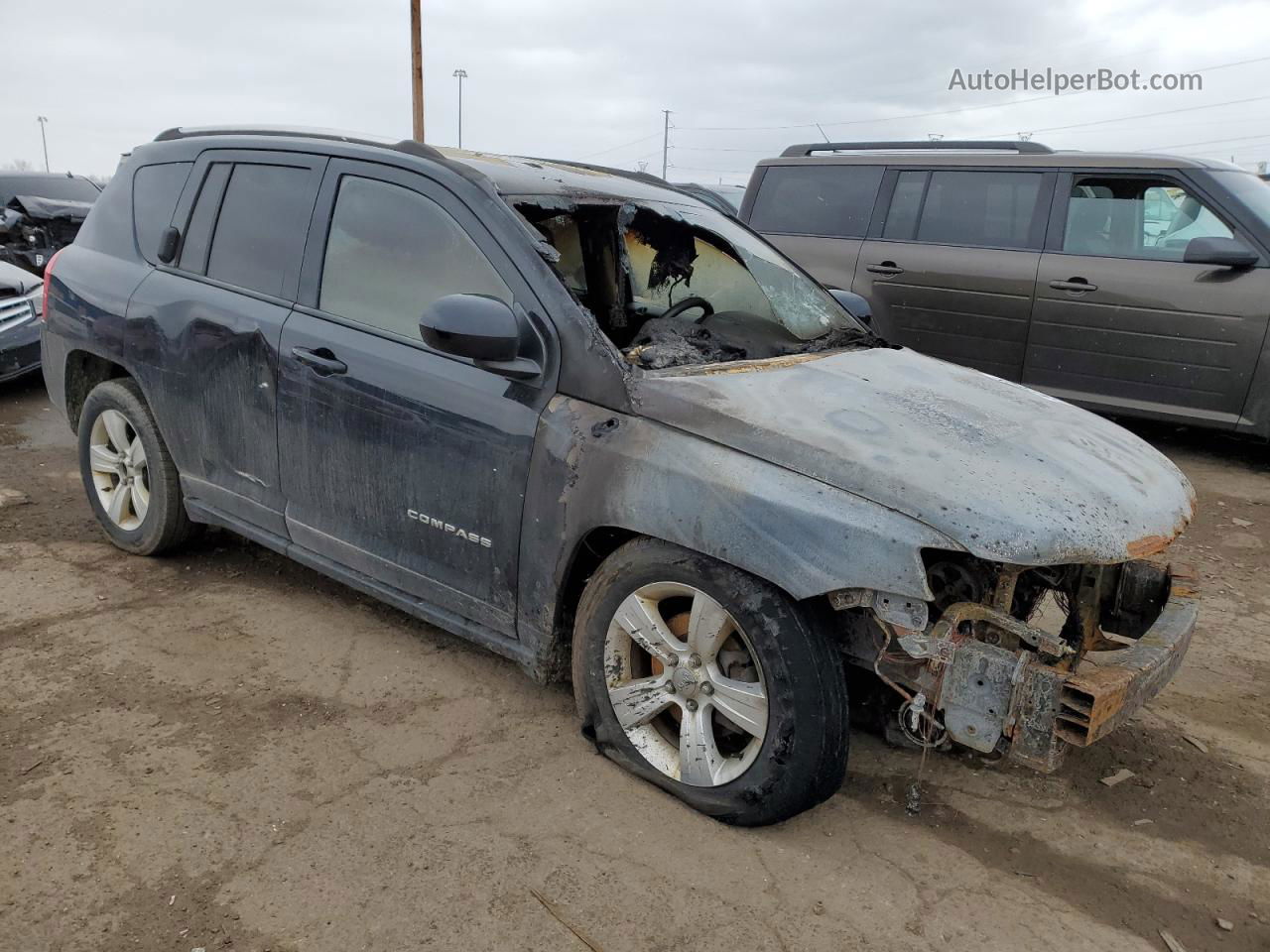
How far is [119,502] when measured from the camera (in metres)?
4.26

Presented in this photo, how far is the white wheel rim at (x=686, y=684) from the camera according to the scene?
2525mm

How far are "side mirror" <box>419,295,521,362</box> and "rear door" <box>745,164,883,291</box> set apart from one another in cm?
456

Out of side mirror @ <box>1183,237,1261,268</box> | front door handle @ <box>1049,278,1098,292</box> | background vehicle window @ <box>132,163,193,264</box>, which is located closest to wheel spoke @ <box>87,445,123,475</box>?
background vehicle window @ <box>132,163,193,264</box>

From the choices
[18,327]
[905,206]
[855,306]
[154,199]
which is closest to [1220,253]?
[905,206]

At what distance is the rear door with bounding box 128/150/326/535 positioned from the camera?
3449mm

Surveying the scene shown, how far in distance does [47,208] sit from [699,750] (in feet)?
37.8

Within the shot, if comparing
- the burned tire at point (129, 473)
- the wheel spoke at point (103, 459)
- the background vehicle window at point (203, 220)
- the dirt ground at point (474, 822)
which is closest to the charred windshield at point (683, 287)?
the dirt ground at point (474, 822)

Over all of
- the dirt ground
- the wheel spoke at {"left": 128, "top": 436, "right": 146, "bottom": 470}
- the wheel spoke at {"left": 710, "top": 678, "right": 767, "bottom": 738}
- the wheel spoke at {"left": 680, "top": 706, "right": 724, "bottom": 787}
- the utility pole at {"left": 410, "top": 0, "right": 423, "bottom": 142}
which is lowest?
the dirt ground

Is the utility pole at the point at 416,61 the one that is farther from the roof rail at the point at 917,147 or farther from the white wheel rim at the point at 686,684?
the white wheel rim at the point at 686,684

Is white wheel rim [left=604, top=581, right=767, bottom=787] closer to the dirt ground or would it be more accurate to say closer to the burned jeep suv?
the burned jeep suv

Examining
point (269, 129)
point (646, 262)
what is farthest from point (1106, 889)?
point (269, 129)

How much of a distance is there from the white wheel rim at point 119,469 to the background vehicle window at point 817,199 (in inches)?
197

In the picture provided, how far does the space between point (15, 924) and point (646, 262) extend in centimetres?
265

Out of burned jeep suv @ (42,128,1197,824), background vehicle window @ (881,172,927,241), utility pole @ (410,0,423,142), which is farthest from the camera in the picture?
utility pole @ (410,0,423,142)
